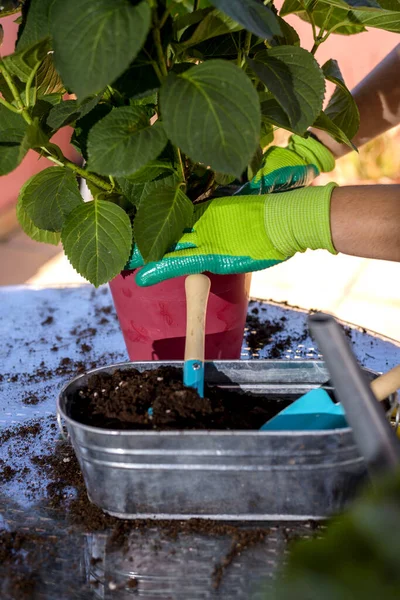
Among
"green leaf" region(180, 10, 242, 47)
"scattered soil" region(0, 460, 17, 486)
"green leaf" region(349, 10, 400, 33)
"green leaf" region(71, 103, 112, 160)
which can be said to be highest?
"green leaf" region(180, 10, 242, 47)

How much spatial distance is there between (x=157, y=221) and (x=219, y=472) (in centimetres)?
29

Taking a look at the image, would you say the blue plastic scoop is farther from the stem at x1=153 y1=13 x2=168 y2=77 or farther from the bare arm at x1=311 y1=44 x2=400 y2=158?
the bare arm at x1=311 y1=44 x2=400 y2=158

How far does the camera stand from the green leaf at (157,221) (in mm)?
724

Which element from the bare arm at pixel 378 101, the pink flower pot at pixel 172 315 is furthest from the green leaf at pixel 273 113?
the bare arm at pixel 378 101

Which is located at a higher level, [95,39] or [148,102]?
[95,39]

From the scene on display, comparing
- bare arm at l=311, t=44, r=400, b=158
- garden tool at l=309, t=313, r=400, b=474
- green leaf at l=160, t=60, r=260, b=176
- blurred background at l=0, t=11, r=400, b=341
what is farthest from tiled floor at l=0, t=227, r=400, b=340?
garden tool at l=309, t=313, r=400, b=474

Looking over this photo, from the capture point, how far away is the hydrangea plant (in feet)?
1.78

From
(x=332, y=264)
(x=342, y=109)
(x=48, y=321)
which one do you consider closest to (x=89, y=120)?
(x=342, y=109)

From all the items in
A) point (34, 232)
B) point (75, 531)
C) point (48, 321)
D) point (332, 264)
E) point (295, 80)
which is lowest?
point (332, 264)

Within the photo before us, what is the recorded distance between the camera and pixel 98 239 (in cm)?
74

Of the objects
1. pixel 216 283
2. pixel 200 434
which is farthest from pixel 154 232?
pixel 200 434

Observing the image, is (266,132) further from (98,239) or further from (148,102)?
(98,239)

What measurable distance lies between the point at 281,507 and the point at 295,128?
0.37m

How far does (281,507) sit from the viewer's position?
61cm
